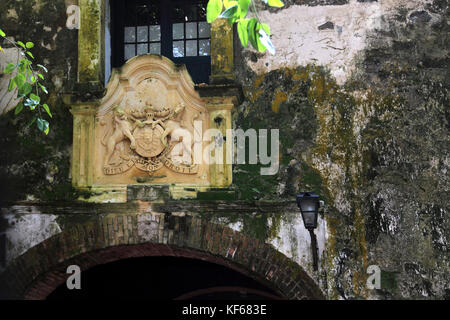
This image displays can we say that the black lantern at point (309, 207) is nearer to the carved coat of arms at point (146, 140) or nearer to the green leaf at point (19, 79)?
the carved coat of arms at point (146, 140)

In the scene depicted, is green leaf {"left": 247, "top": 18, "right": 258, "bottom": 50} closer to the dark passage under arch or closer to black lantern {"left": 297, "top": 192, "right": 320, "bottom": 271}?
black lantern {"left": 297, "top": 192, "right": 320, "bottom": 271}

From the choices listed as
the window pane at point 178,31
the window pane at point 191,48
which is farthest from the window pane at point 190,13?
the window pane at point 191,48

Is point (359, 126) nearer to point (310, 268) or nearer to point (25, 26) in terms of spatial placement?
point (310, 268)

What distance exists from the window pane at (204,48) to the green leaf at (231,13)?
10.9 ft

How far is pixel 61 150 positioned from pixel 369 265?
11.7 ft

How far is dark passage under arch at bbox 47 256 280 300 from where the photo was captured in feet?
28.7

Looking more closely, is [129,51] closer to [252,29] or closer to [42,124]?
[42,124]

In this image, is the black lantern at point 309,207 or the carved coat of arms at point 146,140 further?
the carved coat of arms at point 146,140

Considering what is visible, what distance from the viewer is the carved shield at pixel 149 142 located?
661 centimetres

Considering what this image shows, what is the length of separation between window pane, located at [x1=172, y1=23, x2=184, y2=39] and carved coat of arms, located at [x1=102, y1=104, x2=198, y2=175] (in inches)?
44.5

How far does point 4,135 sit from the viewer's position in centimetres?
702

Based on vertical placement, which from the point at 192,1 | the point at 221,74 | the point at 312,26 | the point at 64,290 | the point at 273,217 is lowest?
the point at 64,290

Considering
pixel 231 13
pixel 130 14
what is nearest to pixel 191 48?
pixel 130 14

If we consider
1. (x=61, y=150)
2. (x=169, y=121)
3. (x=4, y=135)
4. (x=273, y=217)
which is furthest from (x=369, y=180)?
(x=4, y=135)
